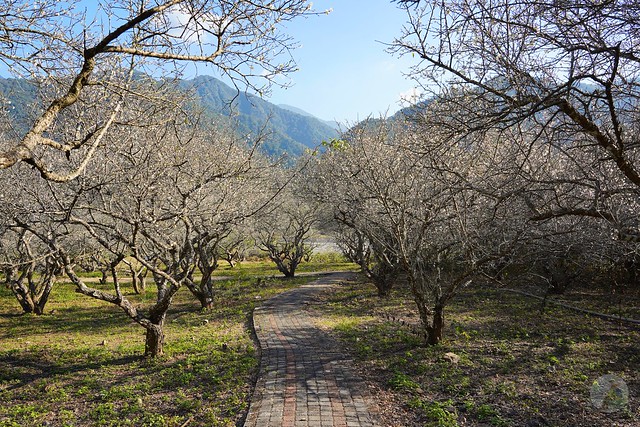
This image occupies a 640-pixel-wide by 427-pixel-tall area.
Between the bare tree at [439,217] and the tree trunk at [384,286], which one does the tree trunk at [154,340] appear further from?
the tree trunk at [384,286]

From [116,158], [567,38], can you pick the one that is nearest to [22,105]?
[116,158]

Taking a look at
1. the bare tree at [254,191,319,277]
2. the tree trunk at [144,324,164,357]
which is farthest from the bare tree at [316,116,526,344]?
the bare tree at [254,191,319,277]

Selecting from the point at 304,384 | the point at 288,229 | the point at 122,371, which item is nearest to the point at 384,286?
the point at 304,384

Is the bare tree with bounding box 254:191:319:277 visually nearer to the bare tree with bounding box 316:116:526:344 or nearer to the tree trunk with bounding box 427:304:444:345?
the bare tree with bounding box 316:116:526:344

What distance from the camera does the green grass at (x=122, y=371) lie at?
5.68 m

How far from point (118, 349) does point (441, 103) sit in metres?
8.54

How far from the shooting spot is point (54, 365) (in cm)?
846

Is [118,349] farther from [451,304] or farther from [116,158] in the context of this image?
[451,304]

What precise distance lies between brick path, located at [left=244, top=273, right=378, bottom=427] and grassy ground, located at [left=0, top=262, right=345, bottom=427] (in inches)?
12.5

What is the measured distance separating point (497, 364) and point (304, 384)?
10.5ft

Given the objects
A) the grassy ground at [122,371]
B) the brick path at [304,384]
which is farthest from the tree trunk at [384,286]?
the brick path at [304,384]

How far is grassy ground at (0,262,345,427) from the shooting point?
567 centimetres

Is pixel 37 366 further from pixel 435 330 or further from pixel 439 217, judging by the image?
pixel 439 217

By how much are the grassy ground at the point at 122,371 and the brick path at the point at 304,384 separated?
317 mm
